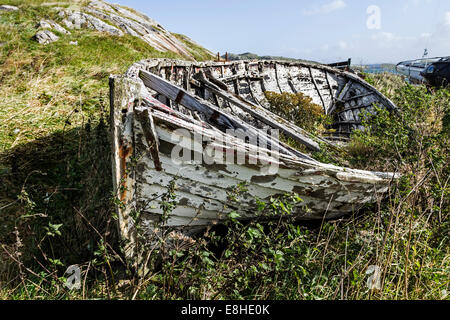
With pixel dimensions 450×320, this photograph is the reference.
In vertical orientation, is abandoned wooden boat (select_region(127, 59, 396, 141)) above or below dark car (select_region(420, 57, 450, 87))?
below

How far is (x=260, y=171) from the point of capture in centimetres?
234

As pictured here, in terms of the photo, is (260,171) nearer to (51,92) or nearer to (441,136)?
(441,136)

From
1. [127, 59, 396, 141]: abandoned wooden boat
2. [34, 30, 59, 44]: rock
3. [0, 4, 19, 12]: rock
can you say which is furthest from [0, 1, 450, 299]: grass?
[0, 4, 19, 12]: rock

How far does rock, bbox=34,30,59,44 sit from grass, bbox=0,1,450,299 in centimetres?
301

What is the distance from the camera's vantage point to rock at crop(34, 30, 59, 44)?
29.9 feet

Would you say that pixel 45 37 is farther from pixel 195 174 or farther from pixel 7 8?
pixel 195 174

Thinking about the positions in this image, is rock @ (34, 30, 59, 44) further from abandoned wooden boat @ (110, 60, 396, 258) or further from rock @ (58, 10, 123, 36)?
abandoned wooden boat @ (110, 60, 396, 258)

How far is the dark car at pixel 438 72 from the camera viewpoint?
1140 centimetres

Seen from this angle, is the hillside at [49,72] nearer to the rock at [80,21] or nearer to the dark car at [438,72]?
the rock at [80,21]

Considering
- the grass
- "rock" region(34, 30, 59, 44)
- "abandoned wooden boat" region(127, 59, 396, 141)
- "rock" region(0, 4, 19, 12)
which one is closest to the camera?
→ the grass

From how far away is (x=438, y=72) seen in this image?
1173 centimetres
